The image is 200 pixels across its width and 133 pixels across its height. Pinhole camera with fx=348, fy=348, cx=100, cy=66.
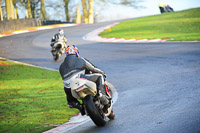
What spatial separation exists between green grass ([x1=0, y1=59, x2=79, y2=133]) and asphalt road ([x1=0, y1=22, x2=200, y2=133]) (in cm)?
128

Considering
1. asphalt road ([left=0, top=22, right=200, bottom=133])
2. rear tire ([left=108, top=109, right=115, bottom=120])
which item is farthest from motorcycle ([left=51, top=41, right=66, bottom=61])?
rear tire ([left=108, top=109, right=115, bottom=120])

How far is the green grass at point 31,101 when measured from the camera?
8.15 m

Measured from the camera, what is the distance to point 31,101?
10.4 m

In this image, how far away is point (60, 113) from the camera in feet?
29.9

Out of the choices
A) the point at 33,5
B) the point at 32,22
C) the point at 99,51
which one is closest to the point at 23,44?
the point at 99,51

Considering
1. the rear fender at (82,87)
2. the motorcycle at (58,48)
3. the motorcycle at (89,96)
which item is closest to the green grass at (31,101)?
the motorcycle at (89,96)

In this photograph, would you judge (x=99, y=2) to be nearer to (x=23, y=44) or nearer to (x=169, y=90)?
(x=23, y=44)

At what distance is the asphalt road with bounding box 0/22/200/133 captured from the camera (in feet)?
21.4

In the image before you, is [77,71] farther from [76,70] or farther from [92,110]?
[92,110]

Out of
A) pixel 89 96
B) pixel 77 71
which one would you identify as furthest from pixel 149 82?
pixel 89 96

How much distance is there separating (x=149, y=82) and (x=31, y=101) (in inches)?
152

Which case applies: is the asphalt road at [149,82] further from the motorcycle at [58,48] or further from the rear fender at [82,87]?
the rear fender at [82,87]

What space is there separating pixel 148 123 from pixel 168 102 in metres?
1.80

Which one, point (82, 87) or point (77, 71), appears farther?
point (77, 71)
